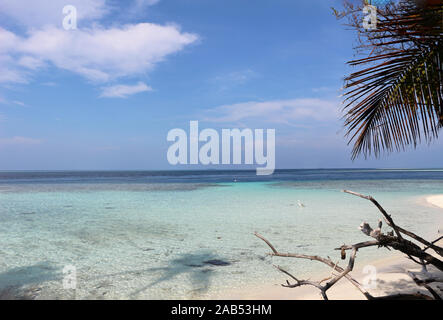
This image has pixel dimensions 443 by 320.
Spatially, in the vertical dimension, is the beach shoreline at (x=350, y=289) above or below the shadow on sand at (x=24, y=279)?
above

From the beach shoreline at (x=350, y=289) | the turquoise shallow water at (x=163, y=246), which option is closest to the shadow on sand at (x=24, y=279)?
the turquoise shallow water at (x=163, y=246)

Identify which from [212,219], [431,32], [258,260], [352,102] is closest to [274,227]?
[212,219]

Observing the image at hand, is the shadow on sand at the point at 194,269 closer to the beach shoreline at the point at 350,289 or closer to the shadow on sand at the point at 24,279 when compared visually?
the beach shoreline at the point at 350,289

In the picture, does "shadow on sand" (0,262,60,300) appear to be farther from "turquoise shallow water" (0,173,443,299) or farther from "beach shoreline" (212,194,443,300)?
"beach shoreline" (212,194,443,300)

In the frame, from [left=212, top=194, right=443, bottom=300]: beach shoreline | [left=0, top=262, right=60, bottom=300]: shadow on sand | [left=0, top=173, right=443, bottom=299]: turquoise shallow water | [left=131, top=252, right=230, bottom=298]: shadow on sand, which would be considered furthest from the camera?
[left=0, top=173, right=443, bottom=299]: turquoise shallow water

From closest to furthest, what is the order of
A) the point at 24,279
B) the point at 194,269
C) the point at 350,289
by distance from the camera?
the point at 350,289, the point at 24,279, the point at 194,269

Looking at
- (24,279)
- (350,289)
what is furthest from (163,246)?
(350,289)

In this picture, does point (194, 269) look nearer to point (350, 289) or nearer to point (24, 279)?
point (350, 289)

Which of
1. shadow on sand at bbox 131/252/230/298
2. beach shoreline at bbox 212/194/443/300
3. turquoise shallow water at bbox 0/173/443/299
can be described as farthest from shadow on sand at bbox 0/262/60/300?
beach shoreline at bbox 212/194/443/300

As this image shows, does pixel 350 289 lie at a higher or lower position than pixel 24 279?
higher
